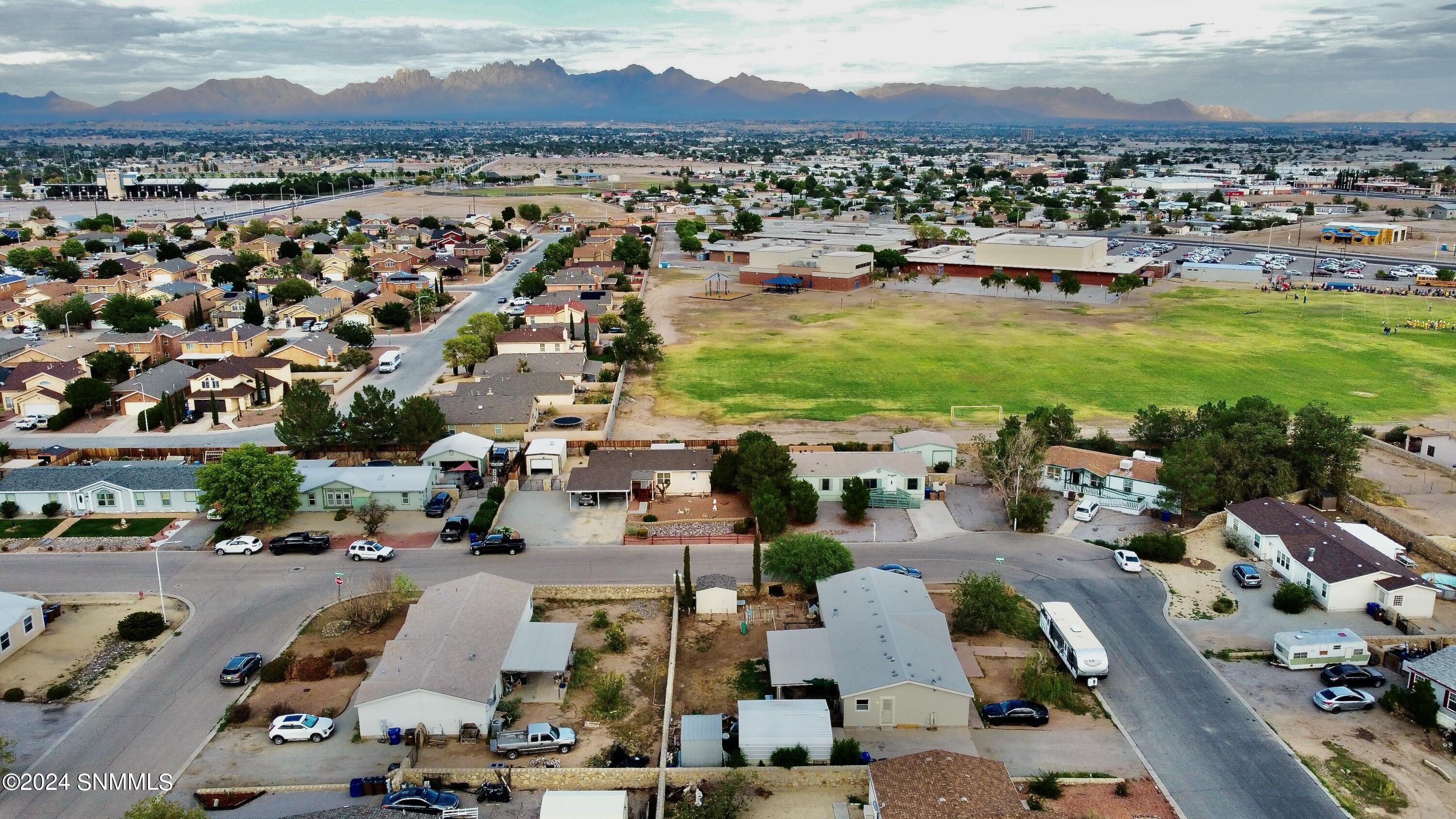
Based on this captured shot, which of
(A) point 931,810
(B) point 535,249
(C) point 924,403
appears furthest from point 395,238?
(A) point 931,810

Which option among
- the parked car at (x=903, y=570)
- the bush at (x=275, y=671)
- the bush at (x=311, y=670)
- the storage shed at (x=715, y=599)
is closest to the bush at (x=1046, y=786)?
the parked car at (x=903, y=570)

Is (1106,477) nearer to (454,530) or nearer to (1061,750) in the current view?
(1061,750)

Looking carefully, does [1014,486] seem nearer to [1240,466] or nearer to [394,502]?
[1240,466]

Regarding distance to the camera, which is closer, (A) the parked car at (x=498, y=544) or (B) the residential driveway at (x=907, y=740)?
(B) the residential driveway at (x=907, y=740)

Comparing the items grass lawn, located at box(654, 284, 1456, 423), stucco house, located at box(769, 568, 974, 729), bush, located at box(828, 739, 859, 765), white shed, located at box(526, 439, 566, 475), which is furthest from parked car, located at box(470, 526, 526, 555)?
grass lawn, located at box(654, 284, 1456, 423)

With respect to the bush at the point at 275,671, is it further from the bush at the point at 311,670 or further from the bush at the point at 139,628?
the bush at the point at 139,628

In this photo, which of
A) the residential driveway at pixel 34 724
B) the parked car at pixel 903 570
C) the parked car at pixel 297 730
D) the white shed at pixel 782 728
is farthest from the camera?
the parked car at pixel 903 570
